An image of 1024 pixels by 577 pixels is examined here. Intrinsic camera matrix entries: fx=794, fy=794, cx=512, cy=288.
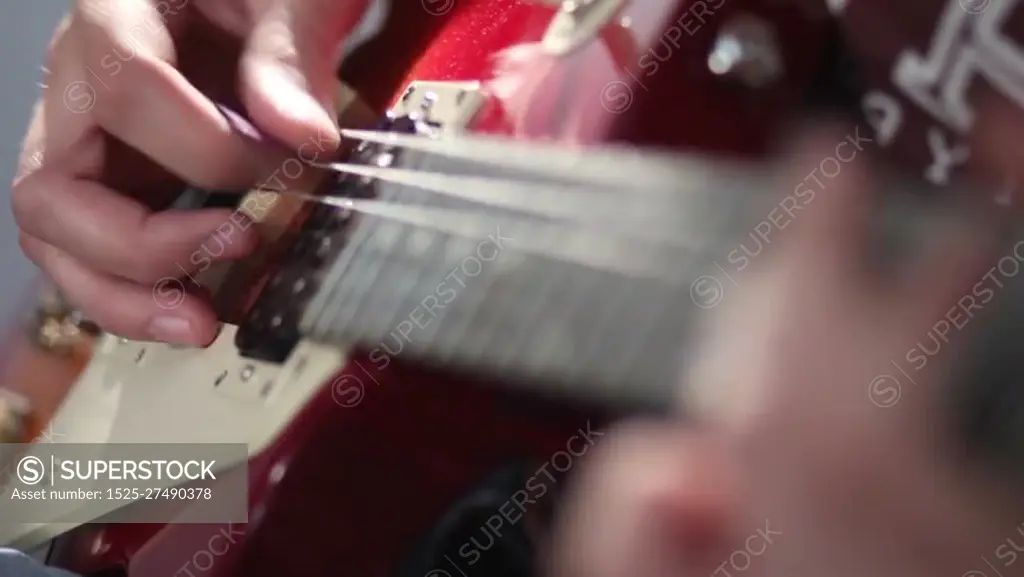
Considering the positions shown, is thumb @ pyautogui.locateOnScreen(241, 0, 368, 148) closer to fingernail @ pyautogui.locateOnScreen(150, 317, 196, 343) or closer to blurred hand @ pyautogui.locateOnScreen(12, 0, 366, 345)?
blurred hand @ pyautogui.locateOnScreen(12, 0, 366, 345)

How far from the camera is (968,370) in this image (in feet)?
0.80

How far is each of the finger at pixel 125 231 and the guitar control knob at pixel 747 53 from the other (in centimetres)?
29

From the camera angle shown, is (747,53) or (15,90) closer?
(747,53)

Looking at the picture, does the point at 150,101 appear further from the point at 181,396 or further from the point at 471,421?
the point at 471,421

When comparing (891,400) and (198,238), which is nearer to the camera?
(891,400)

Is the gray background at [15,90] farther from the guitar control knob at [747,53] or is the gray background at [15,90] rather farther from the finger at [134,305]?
the guitar control knob at [747,53]

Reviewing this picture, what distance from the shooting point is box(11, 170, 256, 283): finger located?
1.58ft

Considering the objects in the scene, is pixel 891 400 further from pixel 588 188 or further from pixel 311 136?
pixel 311 136

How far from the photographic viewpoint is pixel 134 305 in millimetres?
506

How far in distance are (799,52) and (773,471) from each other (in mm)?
174

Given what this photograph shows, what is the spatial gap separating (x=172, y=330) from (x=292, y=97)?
0.54 ft

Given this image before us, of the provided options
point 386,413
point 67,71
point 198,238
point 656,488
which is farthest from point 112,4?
point 656,488

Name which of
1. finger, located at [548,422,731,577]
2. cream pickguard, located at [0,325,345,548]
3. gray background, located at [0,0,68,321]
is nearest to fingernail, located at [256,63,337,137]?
cream pickguard, located at [0,325,345,548]

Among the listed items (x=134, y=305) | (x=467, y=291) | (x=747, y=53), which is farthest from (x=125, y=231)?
(x=747, y=53)
